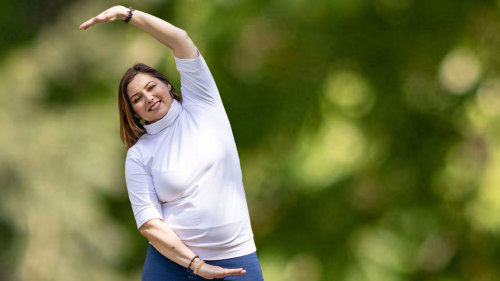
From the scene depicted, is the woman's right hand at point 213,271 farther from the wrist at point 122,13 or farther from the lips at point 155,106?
the wrist at point 122,13

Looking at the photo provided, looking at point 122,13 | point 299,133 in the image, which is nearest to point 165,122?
point 122,13

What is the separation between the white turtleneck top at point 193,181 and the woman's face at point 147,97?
2cm

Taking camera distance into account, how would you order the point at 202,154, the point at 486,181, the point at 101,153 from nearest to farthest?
the point at 202,154 → the point at 486,181 → the point at 101,153

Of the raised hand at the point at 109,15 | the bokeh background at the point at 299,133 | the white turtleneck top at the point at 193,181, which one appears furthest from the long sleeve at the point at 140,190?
the bokeh background at the point at 299,133

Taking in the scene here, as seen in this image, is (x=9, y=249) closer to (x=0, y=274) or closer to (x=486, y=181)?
(x=0, y=274)

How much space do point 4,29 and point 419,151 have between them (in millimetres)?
2285

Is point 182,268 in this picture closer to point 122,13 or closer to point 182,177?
Answer: point 182,177

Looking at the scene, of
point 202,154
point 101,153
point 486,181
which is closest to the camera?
point 202,154

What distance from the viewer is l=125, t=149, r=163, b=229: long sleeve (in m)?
1.34

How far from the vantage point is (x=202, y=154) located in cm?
134

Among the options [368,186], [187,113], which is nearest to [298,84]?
[368,186]

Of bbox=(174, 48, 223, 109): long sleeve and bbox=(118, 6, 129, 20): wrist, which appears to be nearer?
bbox=(118, 6, 129, 20): wrist

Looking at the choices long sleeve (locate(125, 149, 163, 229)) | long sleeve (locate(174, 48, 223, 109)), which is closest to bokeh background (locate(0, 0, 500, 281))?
long sleeve (locate(174, 48, 223, 109))

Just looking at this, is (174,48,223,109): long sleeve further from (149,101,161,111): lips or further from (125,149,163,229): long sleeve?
(125,149,163,229): long sleeve
